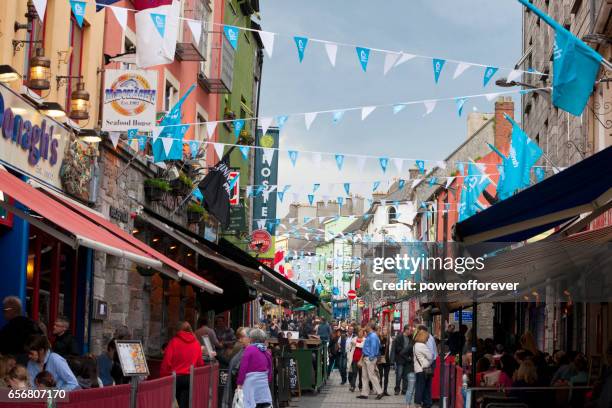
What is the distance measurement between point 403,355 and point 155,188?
23.3 ft

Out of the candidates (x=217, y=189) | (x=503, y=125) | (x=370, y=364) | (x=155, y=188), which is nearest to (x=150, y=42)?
(x=155, y=188)

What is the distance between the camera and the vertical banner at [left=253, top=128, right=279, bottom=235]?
1646 inches

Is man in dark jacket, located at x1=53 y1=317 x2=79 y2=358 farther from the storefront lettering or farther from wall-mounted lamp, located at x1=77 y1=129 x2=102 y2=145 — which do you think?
wall-mounted lamp, located at x1=77 y1=129 x2=102 y2=145

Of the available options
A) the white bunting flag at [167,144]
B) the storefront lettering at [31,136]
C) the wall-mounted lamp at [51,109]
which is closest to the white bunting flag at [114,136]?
the storefront lettering at [31,136]

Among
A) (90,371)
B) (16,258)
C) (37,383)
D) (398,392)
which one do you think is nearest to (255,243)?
(398,392)

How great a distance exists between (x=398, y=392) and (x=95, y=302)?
1226cm

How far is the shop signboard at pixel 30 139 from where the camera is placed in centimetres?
1332

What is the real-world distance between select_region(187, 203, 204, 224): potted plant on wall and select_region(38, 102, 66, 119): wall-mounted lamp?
37.8 feet

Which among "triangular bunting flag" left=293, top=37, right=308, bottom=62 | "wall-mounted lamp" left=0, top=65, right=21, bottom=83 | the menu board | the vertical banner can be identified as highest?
the vertical banner

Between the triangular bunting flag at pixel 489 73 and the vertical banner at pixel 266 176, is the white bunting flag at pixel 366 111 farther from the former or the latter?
the vertical banner at pixel 266 176

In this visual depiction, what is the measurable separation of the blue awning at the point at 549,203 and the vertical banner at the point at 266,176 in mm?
30418

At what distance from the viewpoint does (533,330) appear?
29.2 metres

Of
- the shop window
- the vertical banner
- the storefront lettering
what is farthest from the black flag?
the vertical banner

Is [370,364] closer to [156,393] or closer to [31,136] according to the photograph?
[31,136]
